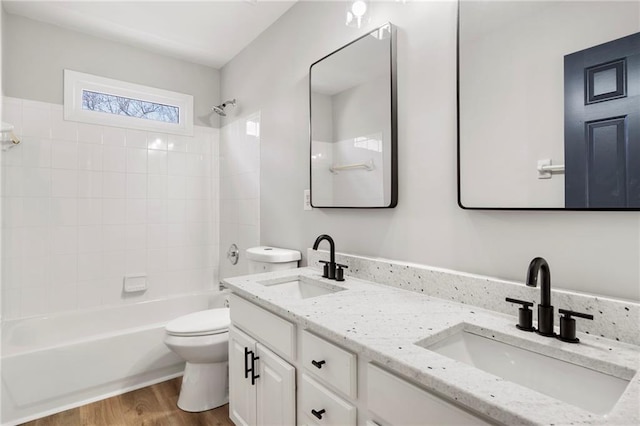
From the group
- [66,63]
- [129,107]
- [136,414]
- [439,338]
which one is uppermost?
[66,63]

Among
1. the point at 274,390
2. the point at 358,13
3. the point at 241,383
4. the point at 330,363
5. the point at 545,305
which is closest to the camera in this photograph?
the point at 545,305

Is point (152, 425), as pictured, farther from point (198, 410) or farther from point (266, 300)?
point (266, 300)

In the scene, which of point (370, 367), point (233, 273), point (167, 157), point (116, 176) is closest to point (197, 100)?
point (167, 157)

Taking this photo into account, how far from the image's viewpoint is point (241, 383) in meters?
1.58

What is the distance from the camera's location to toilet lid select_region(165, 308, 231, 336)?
6.36ft

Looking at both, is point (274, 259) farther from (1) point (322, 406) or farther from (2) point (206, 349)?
(1) point (322, 406)

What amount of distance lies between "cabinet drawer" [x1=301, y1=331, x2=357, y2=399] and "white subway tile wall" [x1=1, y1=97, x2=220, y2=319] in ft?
7.14

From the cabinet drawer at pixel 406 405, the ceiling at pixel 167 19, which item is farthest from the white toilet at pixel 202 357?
the ceiling at pixel 167 19

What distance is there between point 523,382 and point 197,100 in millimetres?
3112

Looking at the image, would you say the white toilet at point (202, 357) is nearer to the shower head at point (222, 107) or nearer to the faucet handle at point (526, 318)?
the faucet handle at point (526, 318)

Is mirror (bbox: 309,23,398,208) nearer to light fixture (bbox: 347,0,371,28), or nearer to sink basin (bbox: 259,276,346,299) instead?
light fixture (bbox: 347,0,371,28)

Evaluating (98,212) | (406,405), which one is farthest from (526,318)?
(98,212)

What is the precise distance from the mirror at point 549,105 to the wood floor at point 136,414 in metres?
1.84

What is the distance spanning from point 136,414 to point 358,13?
2540mm
